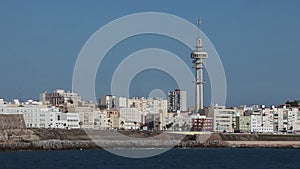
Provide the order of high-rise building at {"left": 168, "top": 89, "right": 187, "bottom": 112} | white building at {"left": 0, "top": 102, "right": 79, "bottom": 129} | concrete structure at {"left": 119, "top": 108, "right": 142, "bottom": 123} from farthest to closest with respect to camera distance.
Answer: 1. high-rise building at {"left": 168, "top": 89, "right": 187, "bottom": 112}
2. concrete structure at {"left": 119, "top": 108, "right": 142, "bottom": 123}
3. white building at {"left": 0, "top": 102, "right": 79, "bottom": 129}

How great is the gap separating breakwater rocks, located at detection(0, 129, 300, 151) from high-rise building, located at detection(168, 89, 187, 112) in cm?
6778

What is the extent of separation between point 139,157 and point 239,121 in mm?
73201

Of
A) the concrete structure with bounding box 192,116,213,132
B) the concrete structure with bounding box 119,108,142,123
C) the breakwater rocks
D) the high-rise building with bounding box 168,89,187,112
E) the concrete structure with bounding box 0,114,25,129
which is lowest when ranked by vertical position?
the breakwater rocks

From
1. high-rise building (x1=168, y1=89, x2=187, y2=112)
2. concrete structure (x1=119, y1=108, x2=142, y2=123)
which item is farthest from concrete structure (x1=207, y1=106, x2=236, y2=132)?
high-rise building (x1=168, y1=89, x2=187, y2=112)

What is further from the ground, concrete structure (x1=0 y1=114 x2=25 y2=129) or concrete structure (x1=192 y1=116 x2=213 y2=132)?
concrete structure (x1=192 y1=116 x2=213 y2=132)

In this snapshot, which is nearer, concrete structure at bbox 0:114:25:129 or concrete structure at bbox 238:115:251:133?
concrete structure at bbox 0:114:25:129

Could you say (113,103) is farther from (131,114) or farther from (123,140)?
(123,140)

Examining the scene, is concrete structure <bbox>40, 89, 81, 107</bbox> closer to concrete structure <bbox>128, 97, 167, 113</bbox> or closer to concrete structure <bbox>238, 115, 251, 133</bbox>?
concrete structure <bbox>128, 97, 167, 113</bbox>

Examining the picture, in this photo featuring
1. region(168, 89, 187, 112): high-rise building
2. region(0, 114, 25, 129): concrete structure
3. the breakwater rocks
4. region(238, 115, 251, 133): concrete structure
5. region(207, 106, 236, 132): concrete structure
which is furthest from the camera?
region(168, 89, 187, 112): high-rise building

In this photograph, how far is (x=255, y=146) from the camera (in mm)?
101750

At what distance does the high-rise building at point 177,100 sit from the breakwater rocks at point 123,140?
67781 mm

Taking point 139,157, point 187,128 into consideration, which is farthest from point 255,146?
point 139,157

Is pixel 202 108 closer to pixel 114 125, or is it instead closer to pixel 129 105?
pixel 114 125

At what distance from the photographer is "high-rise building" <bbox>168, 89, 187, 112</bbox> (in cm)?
17925
